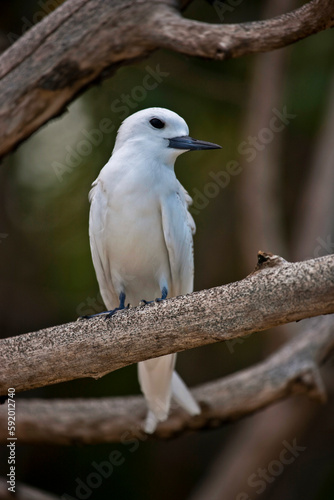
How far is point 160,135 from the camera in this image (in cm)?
385

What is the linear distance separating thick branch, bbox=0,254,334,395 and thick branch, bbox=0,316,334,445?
67.1 inches

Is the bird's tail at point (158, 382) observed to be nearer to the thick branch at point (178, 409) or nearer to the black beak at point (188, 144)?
the thick branch at point (178, 409)

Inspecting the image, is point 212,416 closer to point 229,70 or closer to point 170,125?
point 170,125

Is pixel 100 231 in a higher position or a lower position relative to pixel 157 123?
lower

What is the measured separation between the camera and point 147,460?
700 cm

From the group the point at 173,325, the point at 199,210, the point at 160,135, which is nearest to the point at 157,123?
the point at 160,135

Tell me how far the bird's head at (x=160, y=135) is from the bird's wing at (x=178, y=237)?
0.27 metres

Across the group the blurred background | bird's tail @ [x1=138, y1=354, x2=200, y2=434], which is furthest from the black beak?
the blurred background

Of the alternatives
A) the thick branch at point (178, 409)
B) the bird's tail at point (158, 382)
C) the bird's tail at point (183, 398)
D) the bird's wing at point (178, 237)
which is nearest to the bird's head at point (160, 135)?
the bird's wing at point (178, 237)

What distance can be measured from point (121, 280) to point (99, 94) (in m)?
3.16

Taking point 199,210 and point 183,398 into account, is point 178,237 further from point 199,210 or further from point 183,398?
point 199,210

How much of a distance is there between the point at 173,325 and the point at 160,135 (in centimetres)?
144

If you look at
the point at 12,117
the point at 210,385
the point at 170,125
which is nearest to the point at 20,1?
the point at 12,117

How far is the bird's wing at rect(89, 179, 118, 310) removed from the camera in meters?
3.89
